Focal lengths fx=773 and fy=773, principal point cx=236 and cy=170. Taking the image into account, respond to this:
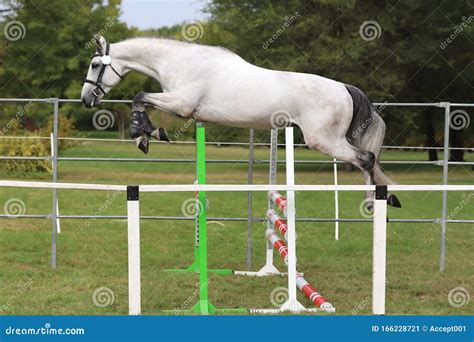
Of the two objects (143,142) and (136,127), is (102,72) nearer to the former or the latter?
(136,127)

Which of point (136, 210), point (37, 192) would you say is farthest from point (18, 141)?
point (136, 210)

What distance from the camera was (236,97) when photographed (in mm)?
4844

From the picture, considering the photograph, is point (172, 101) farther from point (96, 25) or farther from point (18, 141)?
point (96, 25)

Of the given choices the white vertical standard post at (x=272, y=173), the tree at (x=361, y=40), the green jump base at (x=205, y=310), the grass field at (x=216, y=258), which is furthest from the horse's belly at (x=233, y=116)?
the tree at (x=361, y=40)

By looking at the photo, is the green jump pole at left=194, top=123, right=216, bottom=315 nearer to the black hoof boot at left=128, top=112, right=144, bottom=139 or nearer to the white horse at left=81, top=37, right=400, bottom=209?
the white horse at left=81, top=37, right=400, bottom=209

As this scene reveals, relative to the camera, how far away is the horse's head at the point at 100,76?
511 cm

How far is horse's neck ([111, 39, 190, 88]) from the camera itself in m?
5.05

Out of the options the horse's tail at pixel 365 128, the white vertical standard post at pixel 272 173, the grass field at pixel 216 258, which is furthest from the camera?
the white vertical standard post at pixel 272 173

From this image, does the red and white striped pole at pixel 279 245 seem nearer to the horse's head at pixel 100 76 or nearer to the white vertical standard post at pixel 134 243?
the white vertical standard post at pixel 134 243

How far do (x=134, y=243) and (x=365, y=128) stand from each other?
176 cm

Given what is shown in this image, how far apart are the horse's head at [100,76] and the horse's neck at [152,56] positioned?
6cm

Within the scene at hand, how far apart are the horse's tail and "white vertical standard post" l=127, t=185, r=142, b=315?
1546 millimetres

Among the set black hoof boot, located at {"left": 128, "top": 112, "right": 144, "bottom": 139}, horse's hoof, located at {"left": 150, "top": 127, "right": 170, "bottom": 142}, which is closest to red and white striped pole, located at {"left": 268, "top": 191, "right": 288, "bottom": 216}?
horse's hoof, located at {"left": 150, "top": 127, "right": 170, "bottom": 142}

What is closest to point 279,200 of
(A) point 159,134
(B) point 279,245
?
(B) point 279,245
